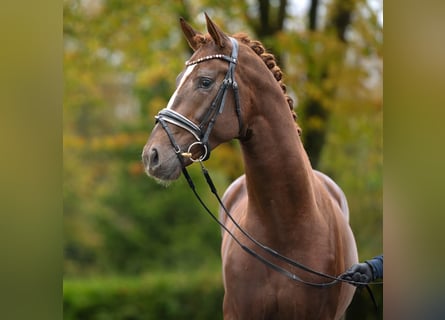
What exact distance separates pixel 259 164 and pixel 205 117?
1.34 ft

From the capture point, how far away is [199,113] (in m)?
3.49

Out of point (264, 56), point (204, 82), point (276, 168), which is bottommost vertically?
point (276, 168)

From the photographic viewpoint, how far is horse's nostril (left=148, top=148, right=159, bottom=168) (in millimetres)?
3346

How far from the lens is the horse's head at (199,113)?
3.39 metres

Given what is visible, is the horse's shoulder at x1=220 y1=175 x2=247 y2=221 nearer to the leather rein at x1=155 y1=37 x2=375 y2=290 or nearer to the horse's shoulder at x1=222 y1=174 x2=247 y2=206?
the horse's shoulder at x1=222 y1=174 x2=247 y2=206

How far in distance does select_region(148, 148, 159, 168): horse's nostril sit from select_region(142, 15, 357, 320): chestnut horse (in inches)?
3.2

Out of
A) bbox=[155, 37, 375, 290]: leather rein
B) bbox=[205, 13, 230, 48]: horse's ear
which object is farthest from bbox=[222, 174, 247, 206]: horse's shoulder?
bbox=[205, 13, 230, 48]: horse's ear

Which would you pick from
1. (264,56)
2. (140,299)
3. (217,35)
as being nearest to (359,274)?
(264,56)

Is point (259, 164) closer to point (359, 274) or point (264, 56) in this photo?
point (264, 56)

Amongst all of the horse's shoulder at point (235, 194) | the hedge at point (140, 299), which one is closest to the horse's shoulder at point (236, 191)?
the horse's shoulder at point (235, 194)

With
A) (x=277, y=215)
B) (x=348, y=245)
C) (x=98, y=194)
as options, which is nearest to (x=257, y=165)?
(x=277, y=215)

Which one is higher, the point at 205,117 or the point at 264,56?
the point at 264,56

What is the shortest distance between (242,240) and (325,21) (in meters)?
6.84

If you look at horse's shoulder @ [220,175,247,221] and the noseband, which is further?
horse's shoulder @ [220,175,247,221]
